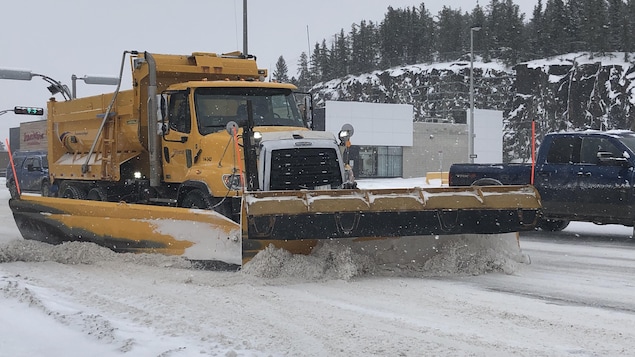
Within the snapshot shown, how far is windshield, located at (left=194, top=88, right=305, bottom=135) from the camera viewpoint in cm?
986

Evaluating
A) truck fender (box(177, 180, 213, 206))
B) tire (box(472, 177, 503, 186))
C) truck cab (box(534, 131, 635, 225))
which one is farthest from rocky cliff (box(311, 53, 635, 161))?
truck fender (box(177, 180, 213, 206))

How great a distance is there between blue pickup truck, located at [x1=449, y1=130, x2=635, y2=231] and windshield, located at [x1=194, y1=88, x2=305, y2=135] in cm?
489

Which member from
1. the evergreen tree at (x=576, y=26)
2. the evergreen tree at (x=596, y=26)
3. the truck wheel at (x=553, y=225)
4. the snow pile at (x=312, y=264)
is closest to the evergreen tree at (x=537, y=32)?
the evergreen tree at (x=576, y=26)

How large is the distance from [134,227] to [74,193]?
482cm

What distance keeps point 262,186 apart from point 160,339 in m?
3.66

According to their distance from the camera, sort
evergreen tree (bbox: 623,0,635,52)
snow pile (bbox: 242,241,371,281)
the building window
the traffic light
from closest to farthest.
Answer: snow pile (bbox: 242,241,371,281), the traffic light, the building window, evergreen tree (bbox: 623,0,635,52)

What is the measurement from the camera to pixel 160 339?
4.92 m

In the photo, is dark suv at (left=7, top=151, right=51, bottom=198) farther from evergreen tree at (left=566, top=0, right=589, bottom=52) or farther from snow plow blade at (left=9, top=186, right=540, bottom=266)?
evergreen tree at (left=566, top=0, right=589, bottom=52)

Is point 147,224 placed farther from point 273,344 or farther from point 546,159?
point 546,159

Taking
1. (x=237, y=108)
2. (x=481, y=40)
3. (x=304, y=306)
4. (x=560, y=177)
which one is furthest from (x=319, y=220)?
(x=481, y=40)

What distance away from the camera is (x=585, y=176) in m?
11.9

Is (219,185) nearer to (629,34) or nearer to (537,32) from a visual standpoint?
(629,34)

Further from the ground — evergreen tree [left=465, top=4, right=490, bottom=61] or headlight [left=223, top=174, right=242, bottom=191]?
evergreen tree [left=465, top=4, right=490, bottom=61]

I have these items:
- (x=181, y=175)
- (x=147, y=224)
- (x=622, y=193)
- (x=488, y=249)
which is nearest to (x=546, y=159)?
(x=622, y=193)
